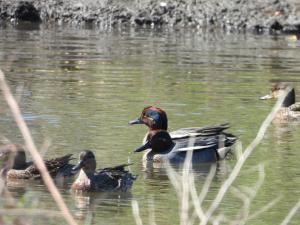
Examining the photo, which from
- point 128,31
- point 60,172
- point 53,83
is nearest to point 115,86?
point 53,83

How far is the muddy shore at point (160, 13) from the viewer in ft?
78.6

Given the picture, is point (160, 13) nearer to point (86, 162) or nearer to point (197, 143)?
point (197, 143)

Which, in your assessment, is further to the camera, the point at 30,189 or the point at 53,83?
the point at 53,83

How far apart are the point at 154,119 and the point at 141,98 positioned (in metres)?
2.71

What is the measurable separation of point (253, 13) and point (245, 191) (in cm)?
1489

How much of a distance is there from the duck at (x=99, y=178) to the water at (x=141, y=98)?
0.34ft

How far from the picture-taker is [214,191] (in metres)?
9.72

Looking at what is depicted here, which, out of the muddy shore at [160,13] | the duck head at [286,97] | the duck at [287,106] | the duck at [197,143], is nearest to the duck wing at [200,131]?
the duck at [197,143]

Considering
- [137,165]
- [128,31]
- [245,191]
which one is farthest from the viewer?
[128,31]

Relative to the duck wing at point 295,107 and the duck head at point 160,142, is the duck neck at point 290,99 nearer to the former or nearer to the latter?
the duck wing at point 295,107

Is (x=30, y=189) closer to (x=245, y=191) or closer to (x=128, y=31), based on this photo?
(x=245, y=191)

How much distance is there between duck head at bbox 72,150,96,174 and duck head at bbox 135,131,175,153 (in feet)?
5.17

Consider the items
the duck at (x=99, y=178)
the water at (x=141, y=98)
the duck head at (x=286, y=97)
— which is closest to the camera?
the water at (x=141, y=98)

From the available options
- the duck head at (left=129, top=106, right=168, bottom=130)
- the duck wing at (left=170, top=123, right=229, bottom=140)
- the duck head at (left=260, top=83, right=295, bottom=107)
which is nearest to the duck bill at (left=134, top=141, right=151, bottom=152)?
the duck wing at (left=170, top=123, right=229, bottom=140)
